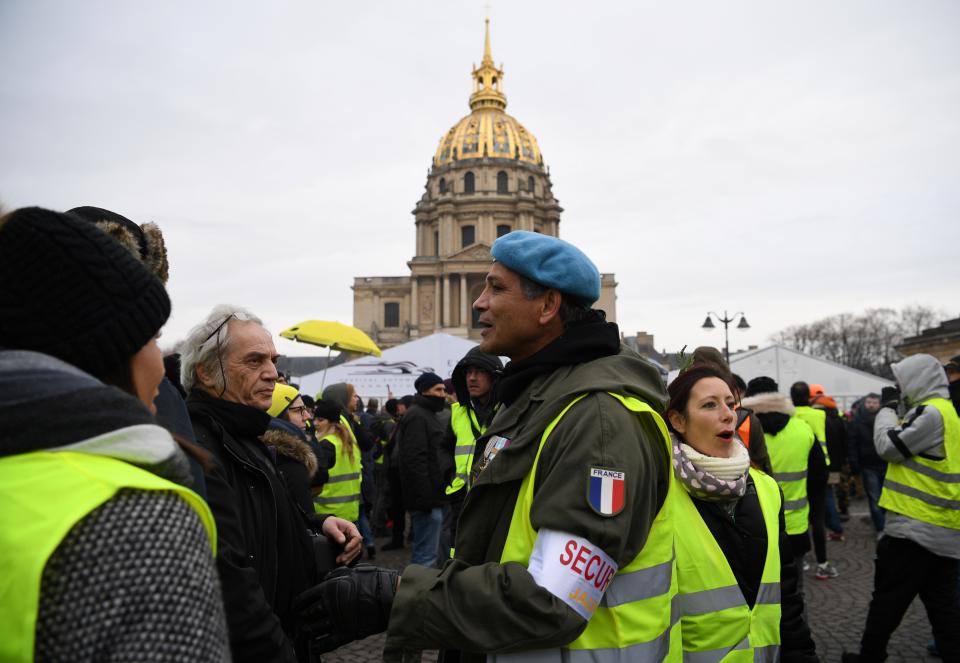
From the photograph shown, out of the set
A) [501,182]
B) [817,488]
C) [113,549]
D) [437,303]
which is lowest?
[817,488]

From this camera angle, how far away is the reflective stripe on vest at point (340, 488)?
21.7 ft

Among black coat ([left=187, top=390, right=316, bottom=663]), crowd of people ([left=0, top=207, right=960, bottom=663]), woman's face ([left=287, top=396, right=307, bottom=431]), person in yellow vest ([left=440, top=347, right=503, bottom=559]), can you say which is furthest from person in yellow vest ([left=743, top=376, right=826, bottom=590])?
black coat ([left=187, top=390, right=316, bottom=663])

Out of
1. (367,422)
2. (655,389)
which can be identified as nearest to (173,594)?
(655,389)

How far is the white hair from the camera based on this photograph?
109 inches

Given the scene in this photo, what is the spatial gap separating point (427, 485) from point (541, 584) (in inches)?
227

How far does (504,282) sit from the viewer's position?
7.73ft

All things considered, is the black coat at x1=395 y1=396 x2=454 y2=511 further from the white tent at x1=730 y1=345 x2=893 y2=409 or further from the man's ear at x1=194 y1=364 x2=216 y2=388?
the white tent at x1=730 y1=345 x2=893 y2=409

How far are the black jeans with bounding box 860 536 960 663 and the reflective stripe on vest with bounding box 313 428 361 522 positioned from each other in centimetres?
453

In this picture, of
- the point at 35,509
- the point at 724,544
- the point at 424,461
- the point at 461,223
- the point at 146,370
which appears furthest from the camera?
the point at 461,223

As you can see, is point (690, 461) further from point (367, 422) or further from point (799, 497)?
point (367, 422)

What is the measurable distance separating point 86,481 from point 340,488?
5929 millimetres

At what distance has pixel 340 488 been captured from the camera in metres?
6.64

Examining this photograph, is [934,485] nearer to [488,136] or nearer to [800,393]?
[800,393]

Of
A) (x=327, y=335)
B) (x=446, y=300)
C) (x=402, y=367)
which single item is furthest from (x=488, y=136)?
(x=327, y=335)
